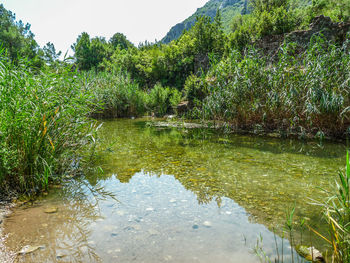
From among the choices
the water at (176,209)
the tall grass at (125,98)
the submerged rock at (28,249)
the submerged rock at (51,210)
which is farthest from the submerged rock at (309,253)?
the tall grass at (125,98)

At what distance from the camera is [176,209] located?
304cm

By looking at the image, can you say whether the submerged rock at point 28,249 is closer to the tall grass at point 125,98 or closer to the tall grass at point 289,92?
the tall grass at point 289,92

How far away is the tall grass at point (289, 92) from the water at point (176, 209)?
1676mm

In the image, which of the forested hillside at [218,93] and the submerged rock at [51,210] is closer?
the submerged rock at [51,210]

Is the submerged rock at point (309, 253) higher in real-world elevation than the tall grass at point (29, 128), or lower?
lower

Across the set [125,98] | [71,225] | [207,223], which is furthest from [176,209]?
[125,98]

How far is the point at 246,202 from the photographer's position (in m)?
3.21

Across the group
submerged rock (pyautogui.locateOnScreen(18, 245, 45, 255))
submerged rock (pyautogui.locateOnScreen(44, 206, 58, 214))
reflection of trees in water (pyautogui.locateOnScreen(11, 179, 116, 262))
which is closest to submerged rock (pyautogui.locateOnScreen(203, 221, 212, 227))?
reflection of trees in water (pyautogui.locateOnScreen(11, 179, 116, 262))

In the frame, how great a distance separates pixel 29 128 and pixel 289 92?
6.64 meters

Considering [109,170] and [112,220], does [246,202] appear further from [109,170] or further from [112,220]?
[109,170]

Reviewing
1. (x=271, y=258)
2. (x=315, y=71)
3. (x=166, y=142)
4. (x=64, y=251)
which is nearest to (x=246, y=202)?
(x=271, y=258)

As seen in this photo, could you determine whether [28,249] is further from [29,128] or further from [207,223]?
[207,223]

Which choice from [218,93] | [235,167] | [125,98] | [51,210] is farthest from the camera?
[125,98]

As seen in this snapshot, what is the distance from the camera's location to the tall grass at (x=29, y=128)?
2904mm
